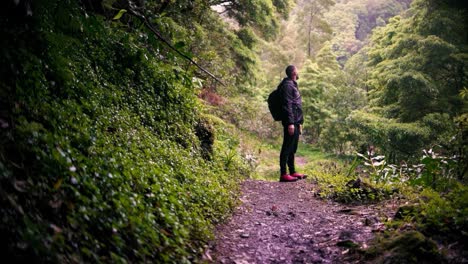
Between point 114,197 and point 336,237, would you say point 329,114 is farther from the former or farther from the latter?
point 114,197

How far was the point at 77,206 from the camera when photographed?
261cm

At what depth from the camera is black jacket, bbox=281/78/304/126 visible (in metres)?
8.08

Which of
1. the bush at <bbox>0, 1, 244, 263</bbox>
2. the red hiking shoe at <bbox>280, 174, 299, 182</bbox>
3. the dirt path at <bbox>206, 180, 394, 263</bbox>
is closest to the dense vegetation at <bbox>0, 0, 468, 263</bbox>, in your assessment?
the bush at <bbox>0, 1, 244, 263</bbox>

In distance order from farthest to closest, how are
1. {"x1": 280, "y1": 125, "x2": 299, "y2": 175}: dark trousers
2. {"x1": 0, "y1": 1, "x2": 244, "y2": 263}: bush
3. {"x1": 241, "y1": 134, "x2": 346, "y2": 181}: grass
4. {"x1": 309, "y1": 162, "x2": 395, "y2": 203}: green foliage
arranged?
{"x1": 241, "y1": 134, "x2": 346, "y2": 181}: grass, {"x1": 280, "y1": 125, "x2": 299, "y2": 175}: dark trousers, {"x1": 309, "y1": 162, "x2": 395, "y2": 203}: green foliage, {"x1": 0, "y1": 1, "x2": 244, "y2": 263}: bush

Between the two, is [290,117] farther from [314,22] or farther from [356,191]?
[314,22]

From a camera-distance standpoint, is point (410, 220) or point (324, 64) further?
point (324, 64)

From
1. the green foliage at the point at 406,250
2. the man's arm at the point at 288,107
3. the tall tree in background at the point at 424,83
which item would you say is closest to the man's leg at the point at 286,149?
the man's arm at the point at 288,107

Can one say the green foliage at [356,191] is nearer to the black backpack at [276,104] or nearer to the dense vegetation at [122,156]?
the dense vegetation at [122,156]

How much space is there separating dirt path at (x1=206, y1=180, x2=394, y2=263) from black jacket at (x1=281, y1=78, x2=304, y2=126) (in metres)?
1.96

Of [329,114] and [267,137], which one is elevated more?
[329,114]

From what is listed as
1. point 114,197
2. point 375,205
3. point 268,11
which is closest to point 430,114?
point 268,11

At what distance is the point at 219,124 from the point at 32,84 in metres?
7.75

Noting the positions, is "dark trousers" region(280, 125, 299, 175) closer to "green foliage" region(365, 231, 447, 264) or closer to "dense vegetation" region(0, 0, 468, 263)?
"dense vegetation" region(0, 0, 468, 263)

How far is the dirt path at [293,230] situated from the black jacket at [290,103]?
77.0 inches
